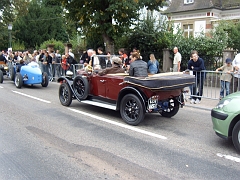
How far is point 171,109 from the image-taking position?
761cm

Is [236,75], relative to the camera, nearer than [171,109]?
No

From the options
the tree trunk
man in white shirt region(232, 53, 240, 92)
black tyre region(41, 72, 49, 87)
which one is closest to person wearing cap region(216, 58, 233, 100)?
man in white shirt region(232, 53, 240, 92)

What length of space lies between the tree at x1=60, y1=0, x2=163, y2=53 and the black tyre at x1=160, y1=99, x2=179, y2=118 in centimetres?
896

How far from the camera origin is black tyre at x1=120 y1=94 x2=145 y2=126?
6574 millimetres

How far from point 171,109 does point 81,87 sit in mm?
2620

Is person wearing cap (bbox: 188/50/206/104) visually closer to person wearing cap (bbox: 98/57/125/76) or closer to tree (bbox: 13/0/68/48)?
person wearing cap (bbox: 98/57/125/76)

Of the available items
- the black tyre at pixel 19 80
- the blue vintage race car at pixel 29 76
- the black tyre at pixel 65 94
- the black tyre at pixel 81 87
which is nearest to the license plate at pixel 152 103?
the black tyre at pixel 81 87

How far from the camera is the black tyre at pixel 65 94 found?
8656 millimetres

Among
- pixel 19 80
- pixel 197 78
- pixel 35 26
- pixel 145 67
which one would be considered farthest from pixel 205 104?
pixel 35 26

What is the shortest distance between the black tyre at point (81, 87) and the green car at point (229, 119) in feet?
12.3

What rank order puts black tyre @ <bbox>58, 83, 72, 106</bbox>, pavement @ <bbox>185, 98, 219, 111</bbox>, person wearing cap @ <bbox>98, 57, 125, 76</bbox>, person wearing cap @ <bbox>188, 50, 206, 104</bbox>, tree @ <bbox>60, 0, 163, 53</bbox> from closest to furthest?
person wearing cap @ <bbox>98, 57, 125, 76</bbox> → black tyre @ <bbox>58, 83, 72, 106</bbox> → pavement @ <bbox>185, 98, 219, 111</bbox> → person wearing cap @ <bbox>188, 50, 206, 104</bbox> → tree @ <bbox>60, 0, 163, 53</bbox>

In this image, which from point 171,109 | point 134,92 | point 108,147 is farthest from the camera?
point 171,109

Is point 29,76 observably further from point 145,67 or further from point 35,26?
point 35,26

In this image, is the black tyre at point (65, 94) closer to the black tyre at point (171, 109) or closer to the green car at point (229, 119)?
the black tyre at point (171, 109)
